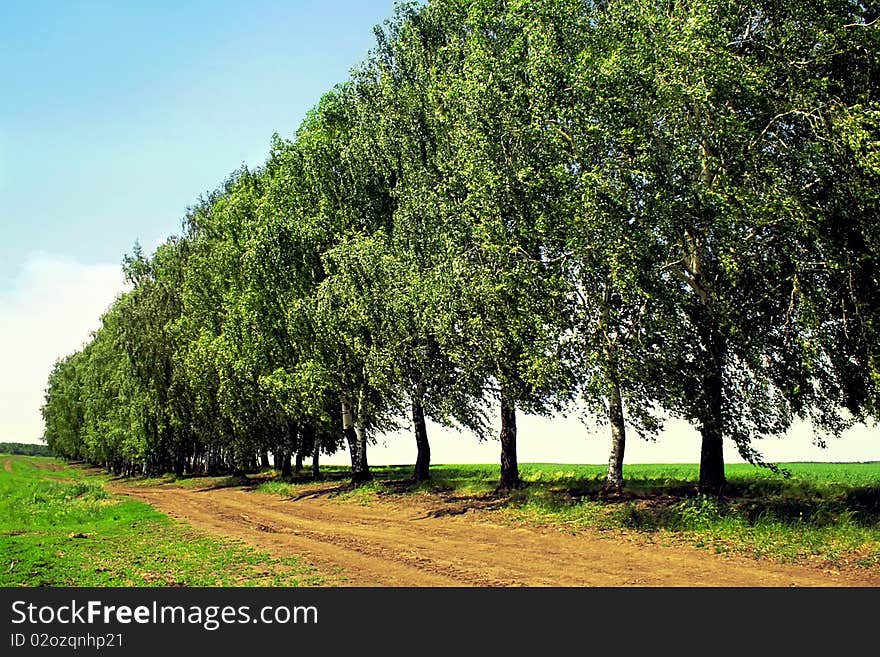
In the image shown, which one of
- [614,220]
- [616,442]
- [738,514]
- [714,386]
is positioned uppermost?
[614,220]

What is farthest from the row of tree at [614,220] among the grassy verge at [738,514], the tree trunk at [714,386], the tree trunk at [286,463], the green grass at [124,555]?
the tree trunk at [286,463]

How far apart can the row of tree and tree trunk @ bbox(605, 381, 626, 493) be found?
0.08 meters

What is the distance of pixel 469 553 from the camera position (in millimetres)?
16516

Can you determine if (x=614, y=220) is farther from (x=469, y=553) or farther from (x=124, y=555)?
(x=124, y=555)

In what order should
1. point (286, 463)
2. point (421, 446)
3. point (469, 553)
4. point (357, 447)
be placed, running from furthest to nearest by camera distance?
point (286, 463) → point (357, 447) → point (421, 446) → point (469, 553)

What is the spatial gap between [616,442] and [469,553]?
27.3 feet

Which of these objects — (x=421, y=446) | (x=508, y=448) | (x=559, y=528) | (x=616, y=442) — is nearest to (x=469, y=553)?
(x=559, y=528)

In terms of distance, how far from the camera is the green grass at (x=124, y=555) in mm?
13328

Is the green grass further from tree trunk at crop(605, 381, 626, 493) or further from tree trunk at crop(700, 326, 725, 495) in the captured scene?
tree trunk at crop(605, 381, 626, 493)

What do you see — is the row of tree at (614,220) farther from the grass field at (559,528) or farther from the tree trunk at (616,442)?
the grass field at (559,528)

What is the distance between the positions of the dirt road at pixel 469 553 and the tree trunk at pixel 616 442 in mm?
3967

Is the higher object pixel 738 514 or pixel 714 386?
pixel 714 386
